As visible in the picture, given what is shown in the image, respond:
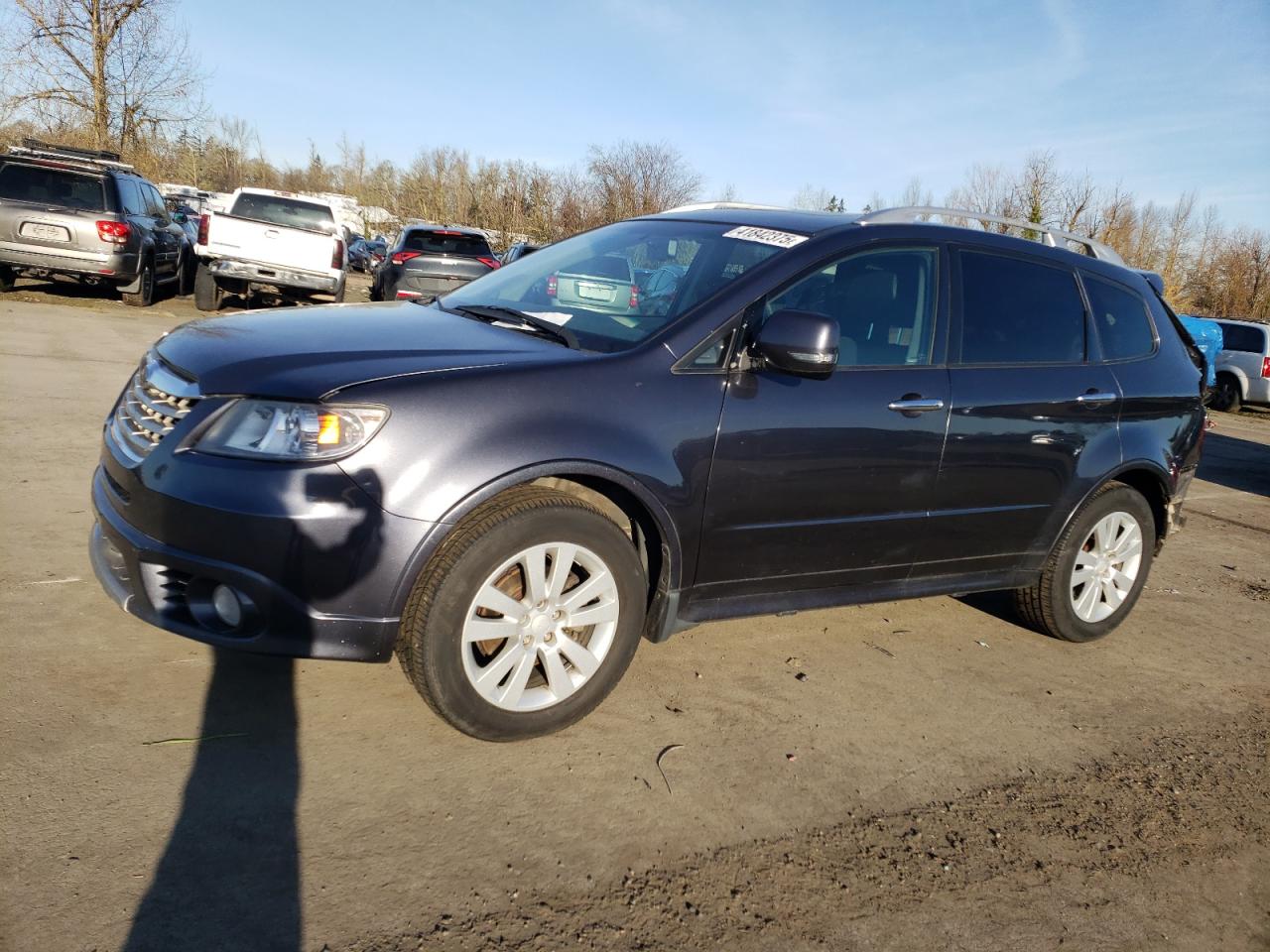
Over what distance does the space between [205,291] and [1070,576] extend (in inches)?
509

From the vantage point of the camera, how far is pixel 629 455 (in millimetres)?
3111

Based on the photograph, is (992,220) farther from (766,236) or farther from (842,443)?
(842,443)

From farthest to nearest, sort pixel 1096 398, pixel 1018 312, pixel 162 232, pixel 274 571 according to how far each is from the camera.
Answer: pixel 162 232 → pixel 1096 398 → pixel 1018 312 → pixel 274 571

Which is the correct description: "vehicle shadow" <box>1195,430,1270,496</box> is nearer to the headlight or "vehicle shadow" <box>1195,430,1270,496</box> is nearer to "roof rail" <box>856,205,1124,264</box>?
"roof rail" <box>856,205,1124,264</box>

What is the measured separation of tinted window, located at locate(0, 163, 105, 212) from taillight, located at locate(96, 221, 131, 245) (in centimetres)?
24

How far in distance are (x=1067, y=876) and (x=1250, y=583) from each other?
432 centimetres

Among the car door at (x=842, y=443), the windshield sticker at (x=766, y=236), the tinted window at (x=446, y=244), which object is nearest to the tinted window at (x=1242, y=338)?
the tinted window at (x=446, y=244)

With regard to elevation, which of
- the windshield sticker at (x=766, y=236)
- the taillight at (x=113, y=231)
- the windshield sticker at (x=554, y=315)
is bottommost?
the taillight at (x=113, y=231)

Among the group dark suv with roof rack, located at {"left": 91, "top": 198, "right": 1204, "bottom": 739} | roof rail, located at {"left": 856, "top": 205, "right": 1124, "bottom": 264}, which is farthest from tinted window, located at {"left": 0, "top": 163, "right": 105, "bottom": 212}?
roof rail, located at {"left": 856, "top": 205, "right": 1124, "bottom": 264}

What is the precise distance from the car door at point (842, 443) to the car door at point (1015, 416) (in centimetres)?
14

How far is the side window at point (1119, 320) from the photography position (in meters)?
4.60

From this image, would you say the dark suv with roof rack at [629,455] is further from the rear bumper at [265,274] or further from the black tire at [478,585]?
the rear bumper at [265,274]

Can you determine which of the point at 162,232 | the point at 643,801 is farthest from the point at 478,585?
the point at 162,232

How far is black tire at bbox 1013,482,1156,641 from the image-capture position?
451 centimetres
